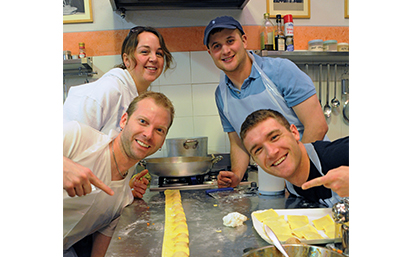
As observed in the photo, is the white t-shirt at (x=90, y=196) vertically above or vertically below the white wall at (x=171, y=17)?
below

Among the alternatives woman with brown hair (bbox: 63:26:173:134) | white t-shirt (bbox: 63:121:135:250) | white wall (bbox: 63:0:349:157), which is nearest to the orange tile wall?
white wall (bbox: 63:0:349:157)

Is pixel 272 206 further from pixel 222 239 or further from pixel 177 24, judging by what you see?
pixel 177 24

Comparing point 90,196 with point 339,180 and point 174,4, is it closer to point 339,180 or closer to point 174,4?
point 339,180

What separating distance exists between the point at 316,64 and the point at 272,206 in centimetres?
154

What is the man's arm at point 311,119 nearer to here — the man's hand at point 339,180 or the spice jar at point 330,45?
the man's hand at point 339,180

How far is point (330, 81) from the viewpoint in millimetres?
2316

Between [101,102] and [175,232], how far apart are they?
2.35 ft

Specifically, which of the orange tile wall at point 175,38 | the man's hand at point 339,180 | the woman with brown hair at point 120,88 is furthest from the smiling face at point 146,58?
the man's hand at point 339,180

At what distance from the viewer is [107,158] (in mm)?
1160

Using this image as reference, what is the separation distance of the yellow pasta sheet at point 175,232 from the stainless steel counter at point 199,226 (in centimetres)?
2

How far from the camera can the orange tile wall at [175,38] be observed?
2.13m

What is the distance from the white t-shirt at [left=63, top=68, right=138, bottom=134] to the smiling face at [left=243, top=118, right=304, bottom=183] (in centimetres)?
64

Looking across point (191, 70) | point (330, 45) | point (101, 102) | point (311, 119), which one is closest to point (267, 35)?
point (330, 45)
